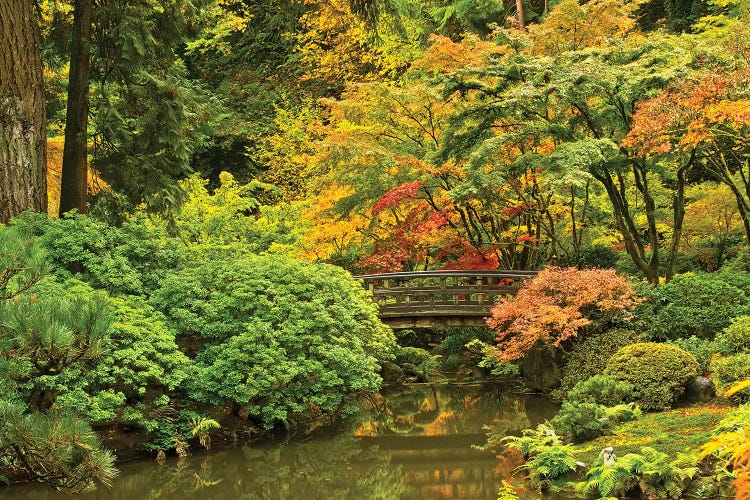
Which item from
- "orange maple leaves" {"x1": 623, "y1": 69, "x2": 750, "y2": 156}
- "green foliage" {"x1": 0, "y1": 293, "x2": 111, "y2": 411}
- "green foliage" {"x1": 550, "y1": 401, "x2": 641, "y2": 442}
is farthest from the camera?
"orange maple leaves" {"x1": 623, "y1": 69, "x2": 750, "y2": 156}

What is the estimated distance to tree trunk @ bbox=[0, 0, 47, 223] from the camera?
1059cm

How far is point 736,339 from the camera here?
11.3 m

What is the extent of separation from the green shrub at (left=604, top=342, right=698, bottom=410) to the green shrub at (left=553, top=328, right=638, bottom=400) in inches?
32.6

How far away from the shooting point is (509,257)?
1819 cm

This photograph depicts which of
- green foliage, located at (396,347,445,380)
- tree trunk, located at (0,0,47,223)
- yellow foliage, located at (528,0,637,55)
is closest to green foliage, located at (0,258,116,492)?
tree trunk, located at (0,0,47,223)

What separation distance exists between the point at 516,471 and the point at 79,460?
5616 millimetres

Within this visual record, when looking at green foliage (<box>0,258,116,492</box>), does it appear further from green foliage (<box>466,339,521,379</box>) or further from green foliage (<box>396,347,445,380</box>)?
green foliage (<box>396,347,445,380</box>)

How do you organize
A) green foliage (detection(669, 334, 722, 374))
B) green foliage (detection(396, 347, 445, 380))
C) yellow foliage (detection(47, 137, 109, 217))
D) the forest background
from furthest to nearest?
1. green foliage (detection(396, 347, 445, 380))
2. yellow foliage (detection(47, 137, 109, 217))
3. green foliage (detection(669, 334, 722, 374))
4. the forest background

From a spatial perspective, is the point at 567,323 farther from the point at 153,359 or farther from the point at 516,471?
the point at 153,359

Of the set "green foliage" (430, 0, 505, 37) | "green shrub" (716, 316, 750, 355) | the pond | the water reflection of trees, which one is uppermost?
"green foliage" (430, 0, 505, 37)

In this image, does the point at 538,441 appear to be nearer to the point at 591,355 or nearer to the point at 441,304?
the point at 591,355

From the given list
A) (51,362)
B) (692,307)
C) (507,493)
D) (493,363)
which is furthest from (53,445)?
(493,363)

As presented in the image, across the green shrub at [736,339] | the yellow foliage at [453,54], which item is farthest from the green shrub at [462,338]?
the green shrub at [736,339]

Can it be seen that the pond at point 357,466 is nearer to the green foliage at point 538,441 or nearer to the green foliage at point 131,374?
the green foliage at point 538,441
